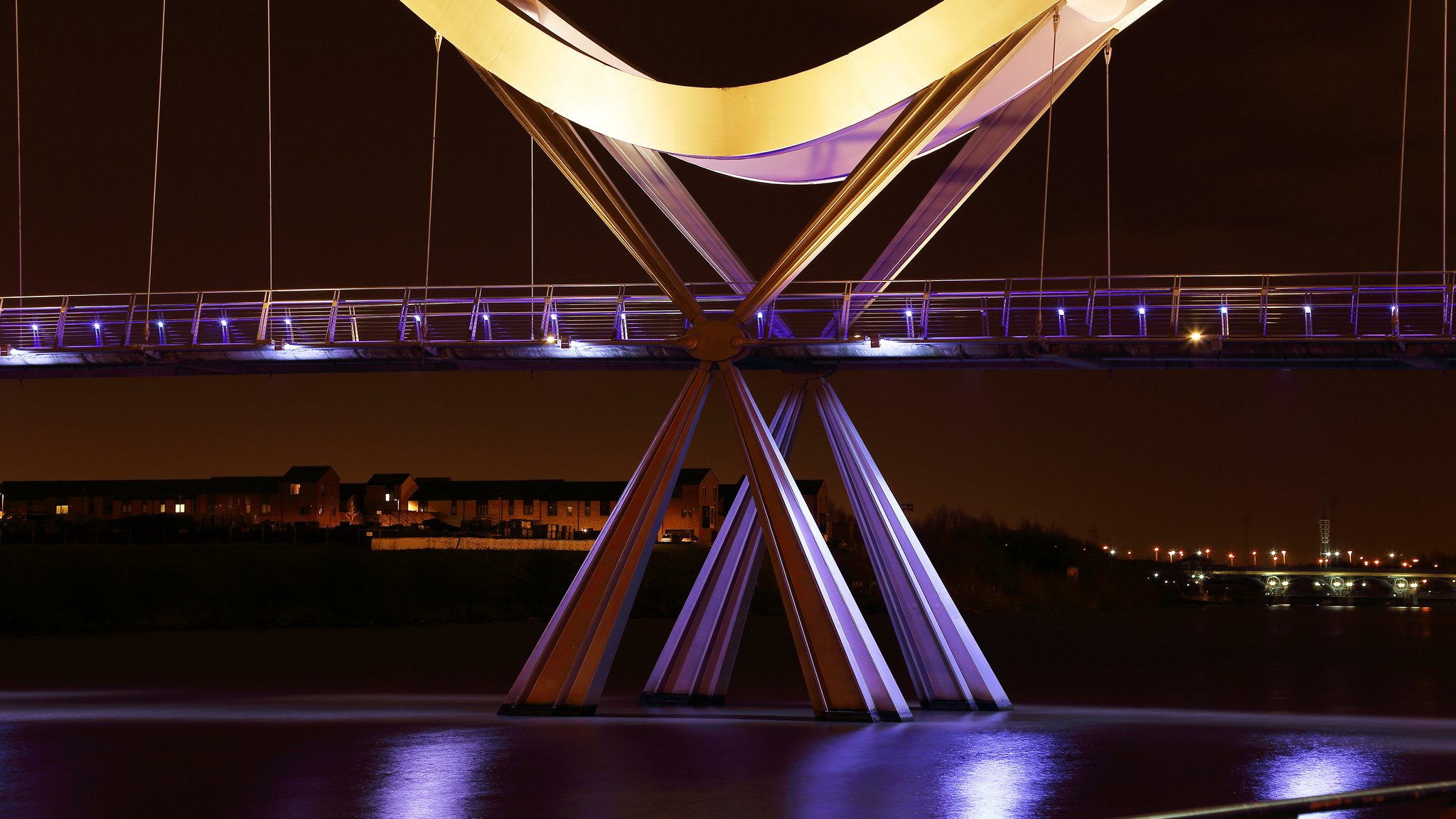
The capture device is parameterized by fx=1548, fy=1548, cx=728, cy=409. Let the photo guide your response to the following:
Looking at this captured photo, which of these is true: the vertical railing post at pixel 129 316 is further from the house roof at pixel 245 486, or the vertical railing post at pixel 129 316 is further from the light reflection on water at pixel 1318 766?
the house roof at pixel 245 486

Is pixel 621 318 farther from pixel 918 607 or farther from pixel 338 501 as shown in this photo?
pixel 338 501

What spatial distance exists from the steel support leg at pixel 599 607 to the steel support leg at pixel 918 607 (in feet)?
11.7

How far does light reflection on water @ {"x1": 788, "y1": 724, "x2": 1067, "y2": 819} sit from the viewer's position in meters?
15.8

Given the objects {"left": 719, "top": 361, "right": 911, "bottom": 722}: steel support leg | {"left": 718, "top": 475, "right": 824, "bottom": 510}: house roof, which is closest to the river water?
{"left": 719, "top": 361, "right": 911, "bottom": 722}: steel support leg

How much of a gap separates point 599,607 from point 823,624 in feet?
11.8

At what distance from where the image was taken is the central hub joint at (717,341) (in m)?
25.9

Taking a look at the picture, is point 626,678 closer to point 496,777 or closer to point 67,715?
point 67,715

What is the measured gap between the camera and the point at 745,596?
27.4m

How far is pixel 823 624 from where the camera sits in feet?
78.2

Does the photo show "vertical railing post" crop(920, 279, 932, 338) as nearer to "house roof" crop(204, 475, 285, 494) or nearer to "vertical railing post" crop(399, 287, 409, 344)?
"vertical railing post" crop(399, 287, 409, 344)

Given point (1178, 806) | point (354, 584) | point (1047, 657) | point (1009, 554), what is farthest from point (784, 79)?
point (1009, 554)

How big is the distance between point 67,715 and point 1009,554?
460 feet

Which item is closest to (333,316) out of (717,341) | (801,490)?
(717,341)

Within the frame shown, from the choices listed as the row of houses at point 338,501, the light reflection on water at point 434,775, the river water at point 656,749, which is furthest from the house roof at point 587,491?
the light reflection on water at point 434,775
